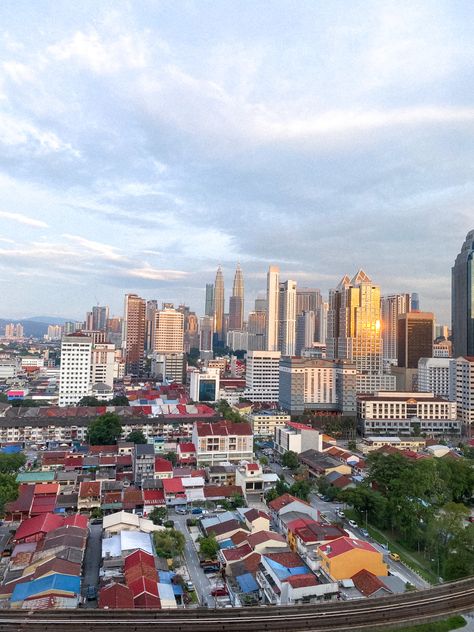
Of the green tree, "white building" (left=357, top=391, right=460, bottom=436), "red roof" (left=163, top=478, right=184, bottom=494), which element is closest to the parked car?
"red roof" (left=163, top=478, right=184, bottom=494)

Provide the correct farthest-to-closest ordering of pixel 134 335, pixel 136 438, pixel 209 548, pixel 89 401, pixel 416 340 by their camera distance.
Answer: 1. pixel 134 335
2. pixel 416 340
3. pixel 89 401
4. pixel 136 438
5. pixel 209 548

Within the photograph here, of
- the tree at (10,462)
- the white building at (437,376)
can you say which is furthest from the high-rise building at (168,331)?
the tree at (10,462)

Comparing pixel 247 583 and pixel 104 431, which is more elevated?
pixel 104 431

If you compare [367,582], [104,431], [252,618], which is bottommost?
[367,582]

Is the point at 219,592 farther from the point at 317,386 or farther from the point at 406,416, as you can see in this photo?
the point at 317,386

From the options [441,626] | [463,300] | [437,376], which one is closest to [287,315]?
[463,300]

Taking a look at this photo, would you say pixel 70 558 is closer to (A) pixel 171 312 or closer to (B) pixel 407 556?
(B) pixel 407 556
